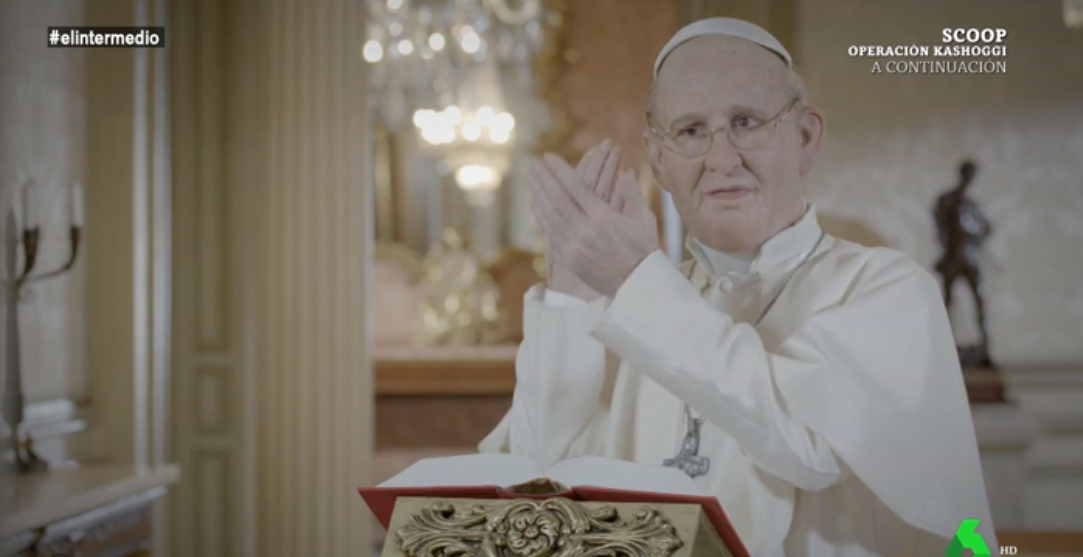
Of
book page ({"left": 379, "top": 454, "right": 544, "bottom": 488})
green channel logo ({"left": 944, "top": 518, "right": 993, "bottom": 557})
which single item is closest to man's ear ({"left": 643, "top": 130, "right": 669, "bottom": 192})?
book page ({"left": 379, "top": 454, "right": 544, "bottom": 488})

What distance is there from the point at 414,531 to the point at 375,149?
6.31 metres

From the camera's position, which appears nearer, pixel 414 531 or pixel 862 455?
pixel 414 531

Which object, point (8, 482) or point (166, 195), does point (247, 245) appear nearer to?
point (166, 195)

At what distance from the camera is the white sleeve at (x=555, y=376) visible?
1847 mm

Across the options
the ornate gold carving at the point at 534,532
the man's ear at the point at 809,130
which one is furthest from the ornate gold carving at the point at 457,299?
the ornate gold carving at the point at 534,532

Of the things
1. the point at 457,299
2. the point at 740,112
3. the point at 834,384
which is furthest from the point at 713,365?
the point at 457,299

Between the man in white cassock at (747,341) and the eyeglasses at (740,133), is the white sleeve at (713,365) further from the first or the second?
the eyeglasses at (740,133)

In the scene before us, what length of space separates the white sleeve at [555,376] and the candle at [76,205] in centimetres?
223

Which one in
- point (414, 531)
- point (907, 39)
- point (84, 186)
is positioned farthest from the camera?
point (84, 186)

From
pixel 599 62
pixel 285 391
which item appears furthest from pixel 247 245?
pixel 599 62

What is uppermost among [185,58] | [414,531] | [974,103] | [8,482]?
[185,58]

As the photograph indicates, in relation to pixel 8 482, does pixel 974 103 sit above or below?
above

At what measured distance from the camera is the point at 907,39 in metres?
3.00

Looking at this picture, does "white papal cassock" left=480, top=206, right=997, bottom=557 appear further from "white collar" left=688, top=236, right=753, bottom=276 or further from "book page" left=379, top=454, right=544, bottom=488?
"book page" left=379, top=454, right=544, bottom=488
